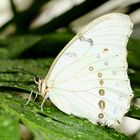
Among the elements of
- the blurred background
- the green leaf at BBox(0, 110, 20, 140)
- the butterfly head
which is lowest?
the green leaf at BBox(0, 110, 20, 140)

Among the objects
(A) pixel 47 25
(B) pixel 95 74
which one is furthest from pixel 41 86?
(A) pixel 47 25

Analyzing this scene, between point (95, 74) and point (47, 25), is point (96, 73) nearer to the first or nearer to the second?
point (95, 74)

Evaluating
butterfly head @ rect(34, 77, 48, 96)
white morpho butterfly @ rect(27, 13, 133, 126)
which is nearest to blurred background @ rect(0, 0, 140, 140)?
white morpho butterfly @ rect(27, 13, 133, 126)

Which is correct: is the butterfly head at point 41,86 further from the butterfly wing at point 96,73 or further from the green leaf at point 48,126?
the green leaf at point 48,126

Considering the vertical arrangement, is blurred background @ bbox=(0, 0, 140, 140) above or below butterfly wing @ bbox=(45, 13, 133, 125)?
above

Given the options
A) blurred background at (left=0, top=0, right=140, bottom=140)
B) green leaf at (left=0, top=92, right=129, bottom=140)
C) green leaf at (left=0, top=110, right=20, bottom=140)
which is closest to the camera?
green leaf at (left=0, top=110, right=20, bottom=140)

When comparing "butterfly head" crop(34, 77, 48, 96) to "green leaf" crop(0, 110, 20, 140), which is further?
"butterfly head" crop(34, 77, 48, 96)

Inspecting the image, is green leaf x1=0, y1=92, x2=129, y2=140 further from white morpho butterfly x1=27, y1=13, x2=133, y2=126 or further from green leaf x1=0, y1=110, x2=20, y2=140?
white morpho butterfly x1=27, y1=13, x2=133, y2=126

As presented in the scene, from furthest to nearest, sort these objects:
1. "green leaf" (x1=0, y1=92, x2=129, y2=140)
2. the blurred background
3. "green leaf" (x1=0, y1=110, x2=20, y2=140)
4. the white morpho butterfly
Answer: the blurred background → the white morpho butterfly → "green leaf" (x1=0, y1=92, x2=129, y2=140) → "green leaf" (x1=0, y1=110, x2=20, y2=140)
